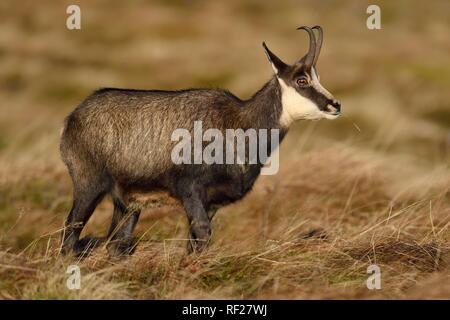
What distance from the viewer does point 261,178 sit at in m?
14.2

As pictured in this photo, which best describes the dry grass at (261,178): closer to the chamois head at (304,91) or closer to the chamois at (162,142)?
the chamois at (162,142)

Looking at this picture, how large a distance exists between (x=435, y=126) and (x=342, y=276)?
17231 millimetres

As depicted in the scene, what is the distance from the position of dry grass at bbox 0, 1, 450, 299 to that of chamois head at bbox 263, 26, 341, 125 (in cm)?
120

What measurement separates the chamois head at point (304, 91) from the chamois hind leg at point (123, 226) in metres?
2.03

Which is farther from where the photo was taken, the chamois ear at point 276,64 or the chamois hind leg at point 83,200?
the chamois ear at point 276,64

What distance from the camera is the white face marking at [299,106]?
9578 millimetres

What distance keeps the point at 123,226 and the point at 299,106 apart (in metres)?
2.49

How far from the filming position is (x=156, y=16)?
167 ft
